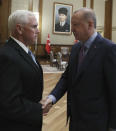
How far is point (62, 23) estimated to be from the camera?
1315 cm

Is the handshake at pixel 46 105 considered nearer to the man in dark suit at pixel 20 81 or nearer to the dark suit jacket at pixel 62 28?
the man in dark suit at pixel 20 81

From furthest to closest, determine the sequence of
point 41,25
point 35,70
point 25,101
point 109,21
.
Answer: point 109,21
point 41,25
point 35,70
point 25,101

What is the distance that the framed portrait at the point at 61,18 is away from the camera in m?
13.0

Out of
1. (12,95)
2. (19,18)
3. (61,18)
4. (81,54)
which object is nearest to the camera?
(12,95)

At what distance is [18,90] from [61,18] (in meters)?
12.4

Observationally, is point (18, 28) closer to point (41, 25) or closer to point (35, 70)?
point (35, 70)

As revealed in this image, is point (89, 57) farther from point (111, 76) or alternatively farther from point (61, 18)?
point (61, 18)

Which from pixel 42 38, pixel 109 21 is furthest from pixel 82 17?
pixel 109 21

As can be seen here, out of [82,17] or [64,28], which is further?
[64,28]

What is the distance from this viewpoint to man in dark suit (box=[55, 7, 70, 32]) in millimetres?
13067

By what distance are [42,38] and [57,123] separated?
9.98 metres

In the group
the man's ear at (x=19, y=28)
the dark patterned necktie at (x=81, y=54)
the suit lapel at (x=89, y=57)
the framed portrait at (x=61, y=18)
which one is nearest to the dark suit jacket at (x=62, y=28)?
the framed portrait at (x=61, y=18)

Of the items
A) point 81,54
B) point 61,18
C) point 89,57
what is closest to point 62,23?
point 61,18

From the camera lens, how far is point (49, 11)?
508 inches
